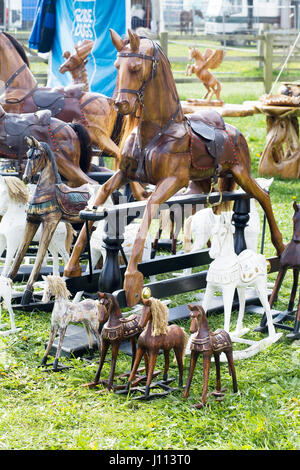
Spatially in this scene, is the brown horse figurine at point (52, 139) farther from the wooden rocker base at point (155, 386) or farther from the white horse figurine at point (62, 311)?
the wooden rocker base at point (155, 386)

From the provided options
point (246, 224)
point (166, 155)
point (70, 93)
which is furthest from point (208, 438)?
point (70, 93)

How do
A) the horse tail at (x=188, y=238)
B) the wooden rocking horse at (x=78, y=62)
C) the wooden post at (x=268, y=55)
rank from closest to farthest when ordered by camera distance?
the horse tail at (x=188, y=238), the wooden rocking horse at (x=78, y=62), the wooden post at (x=268, y=55)

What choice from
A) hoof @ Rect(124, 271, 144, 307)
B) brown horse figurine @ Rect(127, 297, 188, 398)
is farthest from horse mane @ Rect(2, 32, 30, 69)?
brown horse figurine @ Rect(127, 297, 188, 398)

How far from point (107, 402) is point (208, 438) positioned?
718 millimetres

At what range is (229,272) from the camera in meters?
4.98

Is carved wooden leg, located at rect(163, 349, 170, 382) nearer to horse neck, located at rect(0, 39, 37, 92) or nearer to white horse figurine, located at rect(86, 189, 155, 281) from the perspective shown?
white horse figurine, located at rect(86, 189, 155, 281)

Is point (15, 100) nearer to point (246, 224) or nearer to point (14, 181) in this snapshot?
point (14, 181)

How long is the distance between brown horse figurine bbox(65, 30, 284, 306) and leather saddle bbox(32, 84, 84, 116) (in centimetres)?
234

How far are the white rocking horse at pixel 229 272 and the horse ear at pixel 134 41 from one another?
1.26 metres

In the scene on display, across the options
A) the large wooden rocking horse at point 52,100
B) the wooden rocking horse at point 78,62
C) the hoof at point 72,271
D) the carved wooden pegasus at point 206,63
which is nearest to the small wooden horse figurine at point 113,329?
the hoof at point 72,271

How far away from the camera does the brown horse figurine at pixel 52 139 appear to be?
21.1ft

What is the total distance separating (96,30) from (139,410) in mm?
9223

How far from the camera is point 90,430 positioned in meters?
3.96

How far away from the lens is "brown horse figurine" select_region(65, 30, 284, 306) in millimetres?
4723
